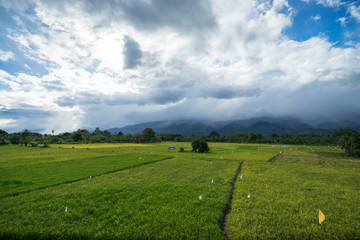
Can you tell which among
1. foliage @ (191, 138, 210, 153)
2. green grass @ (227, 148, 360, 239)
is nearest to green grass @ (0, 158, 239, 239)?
green grass @ (227, 148, 360, 239)

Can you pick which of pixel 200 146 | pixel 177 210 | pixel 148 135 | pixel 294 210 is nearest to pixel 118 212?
pixel 177 210

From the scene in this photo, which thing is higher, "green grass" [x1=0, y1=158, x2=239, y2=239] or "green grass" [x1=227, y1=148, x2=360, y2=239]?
"green grass" [x1=0, y1=158, x2=239, y2=239]

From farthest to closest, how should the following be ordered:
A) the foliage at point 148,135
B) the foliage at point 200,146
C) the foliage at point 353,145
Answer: the foliage at point 148,135, the foliage at point 200,146, the foliage at point 353,145

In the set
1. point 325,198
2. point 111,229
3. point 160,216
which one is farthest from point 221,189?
point 111,229

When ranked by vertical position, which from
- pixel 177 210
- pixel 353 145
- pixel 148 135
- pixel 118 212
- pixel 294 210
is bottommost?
pixel 353 145

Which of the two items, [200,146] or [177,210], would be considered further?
[200,146]

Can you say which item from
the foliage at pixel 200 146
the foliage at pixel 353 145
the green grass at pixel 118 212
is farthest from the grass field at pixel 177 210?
the foliage at pixel 353 145

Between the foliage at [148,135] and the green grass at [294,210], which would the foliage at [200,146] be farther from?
the foliage at [148,135]

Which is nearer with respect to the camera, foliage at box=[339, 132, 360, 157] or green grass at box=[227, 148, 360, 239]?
green grass at box=[227, 148, 360, 239]

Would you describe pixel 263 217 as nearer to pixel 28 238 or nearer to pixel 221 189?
pixel 221 189

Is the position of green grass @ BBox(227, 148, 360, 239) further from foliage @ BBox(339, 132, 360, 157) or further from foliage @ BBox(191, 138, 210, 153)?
foliage @ BBox(339, 132, 360, 157)

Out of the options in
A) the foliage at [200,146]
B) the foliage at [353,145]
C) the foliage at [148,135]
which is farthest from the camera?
the foliage at [148,135]

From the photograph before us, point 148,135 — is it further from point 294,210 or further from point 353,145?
point 294,210

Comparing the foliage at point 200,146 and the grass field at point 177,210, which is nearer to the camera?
the grass field at point 177,210
